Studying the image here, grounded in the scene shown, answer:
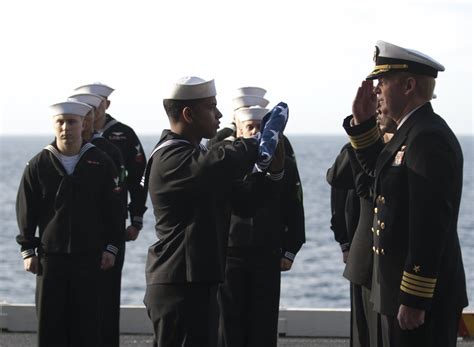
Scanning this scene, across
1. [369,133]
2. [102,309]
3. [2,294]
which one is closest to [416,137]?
[369,133]

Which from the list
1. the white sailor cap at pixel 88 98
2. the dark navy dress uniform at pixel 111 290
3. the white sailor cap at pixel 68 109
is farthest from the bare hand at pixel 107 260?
the white sailor cap at pixel 88 98

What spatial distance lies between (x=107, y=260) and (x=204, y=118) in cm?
254

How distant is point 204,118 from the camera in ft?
22.4

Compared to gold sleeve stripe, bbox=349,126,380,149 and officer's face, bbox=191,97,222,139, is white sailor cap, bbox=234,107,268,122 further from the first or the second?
gold sleeve stripe, bbox=349,126,380,149

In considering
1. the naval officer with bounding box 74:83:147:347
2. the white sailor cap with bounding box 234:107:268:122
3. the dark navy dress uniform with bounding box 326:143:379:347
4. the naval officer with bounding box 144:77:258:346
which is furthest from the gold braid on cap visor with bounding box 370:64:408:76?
the naval officer with bounding box 74:83:147:347

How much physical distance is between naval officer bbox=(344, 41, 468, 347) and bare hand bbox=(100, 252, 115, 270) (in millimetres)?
3080

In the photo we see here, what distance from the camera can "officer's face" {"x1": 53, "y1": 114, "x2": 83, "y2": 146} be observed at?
891cm

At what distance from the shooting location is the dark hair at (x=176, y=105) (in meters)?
6.84

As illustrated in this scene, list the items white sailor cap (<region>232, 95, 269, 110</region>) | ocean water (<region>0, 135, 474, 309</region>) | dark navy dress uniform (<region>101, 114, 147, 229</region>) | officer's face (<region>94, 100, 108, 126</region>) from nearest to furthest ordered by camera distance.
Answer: white sailor cap (<region>232, 95, 269, 110</region>) → officer's face (<region>94, 100, 108, 126</region>) → dark navy dress uniform (<region>101, 114, 147, 229</region>) → ocean water (<region>0, 135, 474, 309</region>)

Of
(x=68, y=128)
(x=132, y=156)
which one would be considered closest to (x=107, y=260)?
(x=68, y=128)

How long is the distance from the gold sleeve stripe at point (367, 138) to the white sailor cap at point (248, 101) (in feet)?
11.0

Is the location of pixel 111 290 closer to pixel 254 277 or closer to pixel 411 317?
pixel 254 277

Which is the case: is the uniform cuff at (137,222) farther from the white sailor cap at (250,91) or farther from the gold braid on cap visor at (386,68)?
the gold braid on cap visor at (386,68)

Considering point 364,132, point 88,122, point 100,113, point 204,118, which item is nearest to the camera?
point 364,132
